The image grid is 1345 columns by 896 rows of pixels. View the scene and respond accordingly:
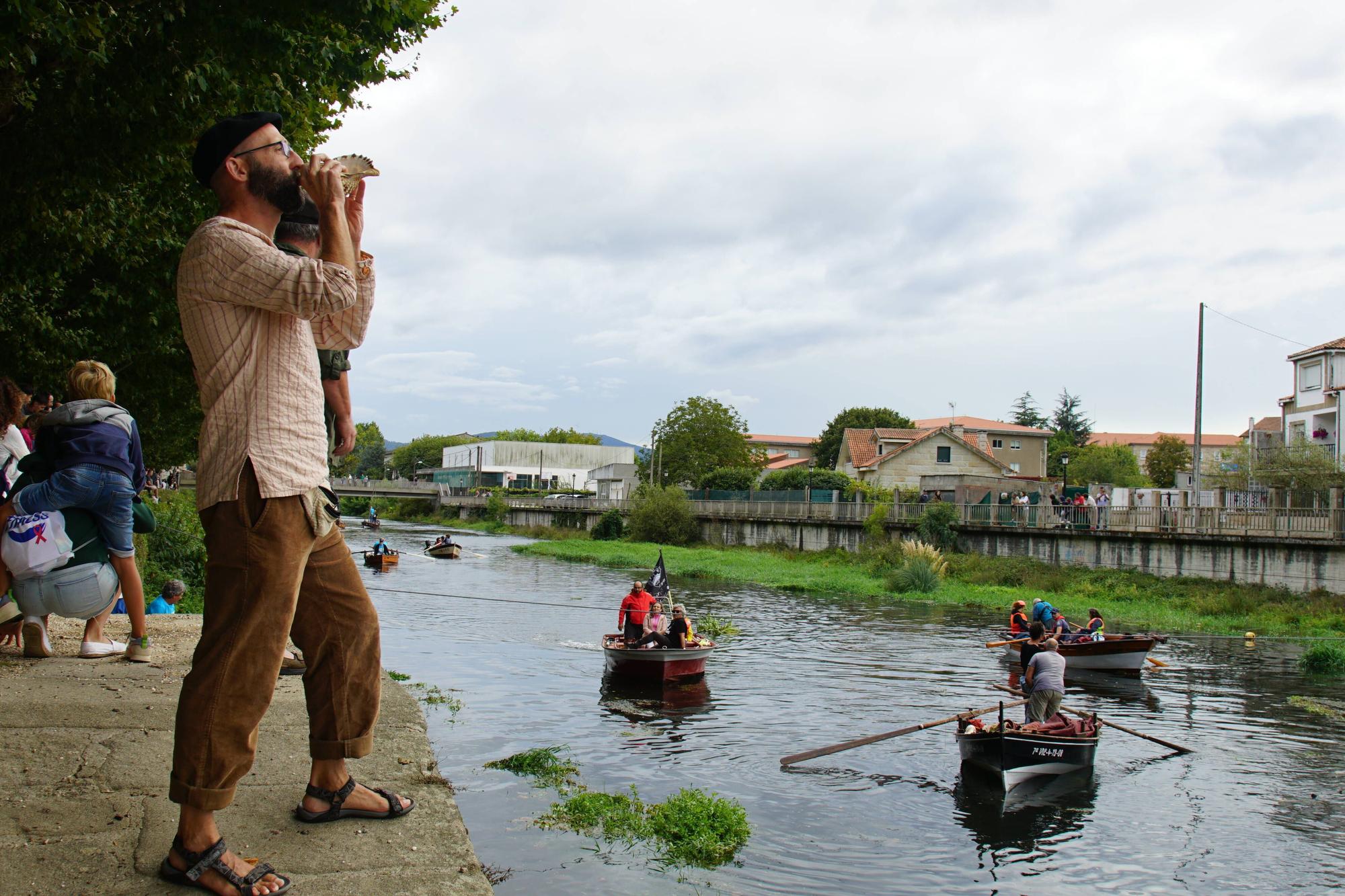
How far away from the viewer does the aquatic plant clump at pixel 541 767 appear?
37.3 feet

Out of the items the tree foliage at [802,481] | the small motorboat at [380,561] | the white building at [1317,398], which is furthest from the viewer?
the tree foliage at [802,481]

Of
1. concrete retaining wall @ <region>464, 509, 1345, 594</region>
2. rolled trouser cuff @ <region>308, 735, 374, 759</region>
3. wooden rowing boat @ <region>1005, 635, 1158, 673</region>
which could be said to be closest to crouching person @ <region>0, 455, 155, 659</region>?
rolled trouser cuff @ <region>308, 735, 374, 759</region>

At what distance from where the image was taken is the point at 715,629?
27672 millimetres

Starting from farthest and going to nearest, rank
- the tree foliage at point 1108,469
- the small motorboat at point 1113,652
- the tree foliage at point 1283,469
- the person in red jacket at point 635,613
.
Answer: the tree foliage at point 1108,469, the tree foliage at point 1283,469, the small motorboat at point 1113,652, the person in red jacket at point 635,613

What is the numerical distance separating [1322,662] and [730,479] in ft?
210

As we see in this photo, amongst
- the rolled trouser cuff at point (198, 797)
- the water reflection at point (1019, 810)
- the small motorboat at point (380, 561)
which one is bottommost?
the small motorboat at point (380, 561)

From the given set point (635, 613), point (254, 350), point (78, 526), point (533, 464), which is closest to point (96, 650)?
point (78, 526)

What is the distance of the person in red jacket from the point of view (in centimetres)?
1975

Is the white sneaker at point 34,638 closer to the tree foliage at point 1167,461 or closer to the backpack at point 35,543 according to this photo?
the backpack at point 35,543

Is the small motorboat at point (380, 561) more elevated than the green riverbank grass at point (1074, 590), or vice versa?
the green riverbank grass at point (1074, 590)

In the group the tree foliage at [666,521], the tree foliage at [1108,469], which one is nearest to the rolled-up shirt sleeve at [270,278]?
the tree foliage at [666,521]

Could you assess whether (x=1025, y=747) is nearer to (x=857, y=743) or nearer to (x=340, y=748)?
(x=857, y=743)

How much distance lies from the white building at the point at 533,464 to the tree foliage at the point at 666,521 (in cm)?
7024

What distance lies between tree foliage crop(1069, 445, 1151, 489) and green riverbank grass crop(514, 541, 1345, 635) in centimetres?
4912
